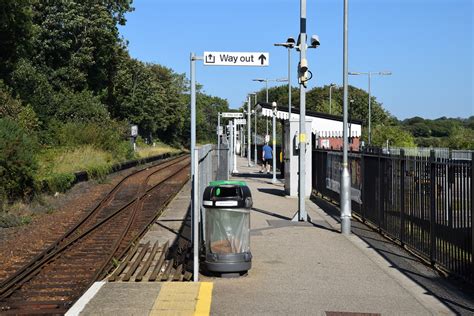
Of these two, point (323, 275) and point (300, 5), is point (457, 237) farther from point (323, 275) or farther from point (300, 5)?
point (300, 5)

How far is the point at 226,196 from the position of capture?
8.20m

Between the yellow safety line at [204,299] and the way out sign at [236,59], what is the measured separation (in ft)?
11.9

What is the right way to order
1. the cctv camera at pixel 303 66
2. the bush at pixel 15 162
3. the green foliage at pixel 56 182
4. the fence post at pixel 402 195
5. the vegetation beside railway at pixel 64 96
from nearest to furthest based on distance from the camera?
the fence post at pixel 402 195
the cctv camera at pixel 303 66
the bush at pixel 15 162
the vegetation beside railway at pixel 64 96
the green foliage at pixel 56 182

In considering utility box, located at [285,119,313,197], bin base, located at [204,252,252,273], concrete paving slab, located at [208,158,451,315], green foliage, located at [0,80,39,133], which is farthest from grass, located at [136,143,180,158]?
bin base, located at [204,252,252,273]

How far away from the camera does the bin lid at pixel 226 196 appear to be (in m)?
8.07

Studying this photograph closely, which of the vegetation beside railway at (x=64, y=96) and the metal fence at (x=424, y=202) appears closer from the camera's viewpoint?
the metal fence at (x=424, y=202)

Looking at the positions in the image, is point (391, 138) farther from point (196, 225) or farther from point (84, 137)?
point (196, 225)

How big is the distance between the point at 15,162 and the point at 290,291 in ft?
33.0

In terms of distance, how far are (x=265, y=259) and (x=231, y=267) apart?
1.47 m

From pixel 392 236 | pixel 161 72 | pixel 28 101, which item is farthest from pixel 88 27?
pixel 161 72

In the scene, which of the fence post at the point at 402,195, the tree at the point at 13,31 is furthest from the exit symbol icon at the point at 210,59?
the tree at the point at 13,31

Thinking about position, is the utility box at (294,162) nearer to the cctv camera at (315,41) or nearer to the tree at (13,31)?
the cctv camera at (315,41)

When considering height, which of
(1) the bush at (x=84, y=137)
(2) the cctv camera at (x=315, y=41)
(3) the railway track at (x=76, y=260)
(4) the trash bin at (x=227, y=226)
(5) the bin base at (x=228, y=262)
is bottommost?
(3) the railway track at (x=76, y=260)

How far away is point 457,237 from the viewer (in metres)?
8.00
